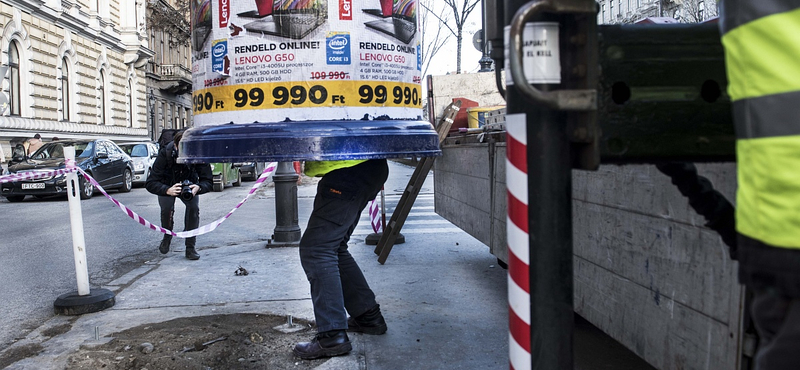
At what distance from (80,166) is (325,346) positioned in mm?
14813

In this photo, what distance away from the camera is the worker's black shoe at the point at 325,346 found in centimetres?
380

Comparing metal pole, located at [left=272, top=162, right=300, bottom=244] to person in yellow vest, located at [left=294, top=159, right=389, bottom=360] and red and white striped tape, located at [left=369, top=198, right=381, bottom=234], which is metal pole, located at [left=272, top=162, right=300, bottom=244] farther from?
person in yellow vest, located at [left=294, top=159, right=389, bottom=360]

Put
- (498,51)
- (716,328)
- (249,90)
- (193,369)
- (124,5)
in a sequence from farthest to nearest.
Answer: (124,5), (193,369), (249,90), (716,328), (498,51)

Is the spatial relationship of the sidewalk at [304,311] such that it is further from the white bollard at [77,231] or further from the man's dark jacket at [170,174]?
the man's dark jacket at [170,174]

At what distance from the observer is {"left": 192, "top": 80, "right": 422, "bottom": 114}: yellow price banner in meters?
3.12

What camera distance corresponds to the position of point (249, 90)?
3.15 metres

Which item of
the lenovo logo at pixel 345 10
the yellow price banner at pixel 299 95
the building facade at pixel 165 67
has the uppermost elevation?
the building facade at pixel 165 67

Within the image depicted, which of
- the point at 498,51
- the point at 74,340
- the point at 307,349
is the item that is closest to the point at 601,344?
the point at 307,349

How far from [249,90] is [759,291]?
246 cm

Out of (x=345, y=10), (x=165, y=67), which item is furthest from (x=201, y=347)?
(x=165, y=67)

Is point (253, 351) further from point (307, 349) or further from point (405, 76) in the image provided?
point (405, 76)

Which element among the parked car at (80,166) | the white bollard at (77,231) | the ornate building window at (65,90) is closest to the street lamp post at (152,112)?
the ornate building window at (65,90)

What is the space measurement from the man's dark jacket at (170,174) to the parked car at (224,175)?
10284 mm

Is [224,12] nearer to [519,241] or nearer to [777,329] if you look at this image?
[519,241]
